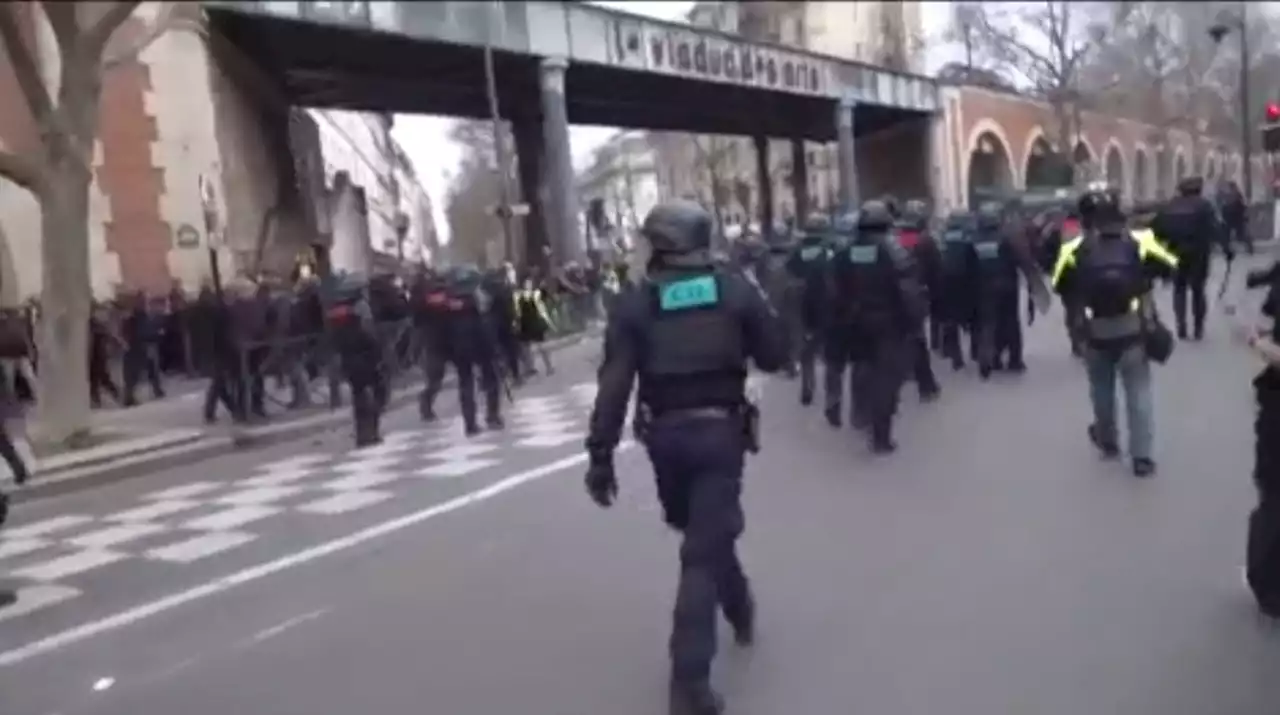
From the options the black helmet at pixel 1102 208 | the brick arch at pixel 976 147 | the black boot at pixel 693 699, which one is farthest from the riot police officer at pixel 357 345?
the brick arch at pixel 976 147

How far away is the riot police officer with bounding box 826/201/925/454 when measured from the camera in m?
9.95

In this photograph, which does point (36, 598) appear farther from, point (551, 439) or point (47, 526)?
point (551, 439)

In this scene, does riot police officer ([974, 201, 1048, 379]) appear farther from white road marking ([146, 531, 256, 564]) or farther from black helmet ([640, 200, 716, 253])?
black helmet ([640, 200, 716, 253])

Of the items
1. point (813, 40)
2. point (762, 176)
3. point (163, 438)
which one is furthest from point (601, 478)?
point (813, 40)

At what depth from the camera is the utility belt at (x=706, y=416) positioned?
4.89m

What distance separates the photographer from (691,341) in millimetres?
4863

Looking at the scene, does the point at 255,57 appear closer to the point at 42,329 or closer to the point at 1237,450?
the point at 42,329

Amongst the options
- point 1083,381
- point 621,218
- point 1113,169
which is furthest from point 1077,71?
point 1113,169

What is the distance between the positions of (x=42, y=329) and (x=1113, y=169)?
47921mm

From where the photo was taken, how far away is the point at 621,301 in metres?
5.10

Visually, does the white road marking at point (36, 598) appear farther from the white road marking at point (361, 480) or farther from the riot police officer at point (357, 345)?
the riot police officer at point (357, 345)

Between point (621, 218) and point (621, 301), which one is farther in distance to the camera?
point (621, 218)

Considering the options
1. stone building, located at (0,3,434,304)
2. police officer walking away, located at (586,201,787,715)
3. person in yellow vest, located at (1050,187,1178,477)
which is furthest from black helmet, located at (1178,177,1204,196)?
stone building, located at (0,3,434,304)

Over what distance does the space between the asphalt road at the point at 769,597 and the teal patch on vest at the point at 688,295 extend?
138cm
